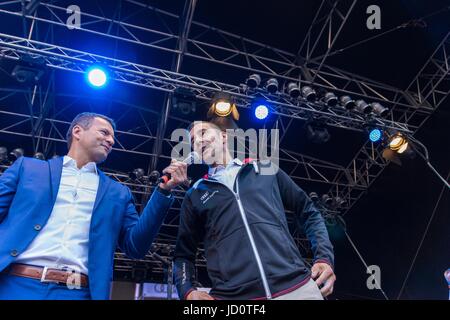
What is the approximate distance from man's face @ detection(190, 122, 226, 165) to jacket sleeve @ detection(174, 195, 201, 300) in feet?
0.77

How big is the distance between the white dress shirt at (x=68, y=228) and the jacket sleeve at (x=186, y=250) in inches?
14.2

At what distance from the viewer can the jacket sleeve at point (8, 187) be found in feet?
4.77

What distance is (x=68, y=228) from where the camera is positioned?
4.74ft

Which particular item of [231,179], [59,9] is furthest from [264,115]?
[231,179]

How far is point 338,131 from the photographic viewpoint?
675 centimetres

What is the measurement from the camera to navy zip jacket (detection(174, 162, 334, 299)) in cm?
133

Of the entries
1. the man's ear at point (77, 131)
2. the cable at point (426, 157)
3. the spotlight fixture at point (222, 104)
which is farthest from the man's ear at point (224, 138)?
the cable at point (426, 157)

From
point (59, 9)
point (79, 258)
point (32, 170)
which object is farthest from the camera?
point (59, 9)

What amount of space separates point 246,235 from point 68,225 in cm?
68

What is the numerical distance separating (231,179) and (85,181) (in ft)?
2.08

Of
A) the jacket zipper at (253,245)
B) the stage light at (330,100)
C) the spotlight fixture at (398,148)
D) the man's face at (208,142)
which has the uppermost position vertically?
the stage light at (330,100)

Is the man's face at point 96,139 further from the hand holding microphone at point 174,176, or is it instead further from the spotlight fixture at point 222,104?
the spotlight fixture at point 222,104

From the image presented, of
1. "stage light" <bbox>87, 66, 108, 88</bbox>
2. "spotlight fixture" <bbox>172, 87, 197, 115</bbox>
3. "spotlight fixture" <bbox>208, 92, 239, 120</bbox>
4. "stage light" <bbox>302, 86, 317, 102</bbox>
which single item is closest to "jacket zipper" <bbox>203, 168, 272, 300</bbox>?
"spotlight fixture" <bbox>208, 92, 239, 120</bbox>

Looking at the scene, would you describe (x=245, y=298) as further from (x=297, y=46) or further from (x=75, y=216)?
(x=297, y=46)
